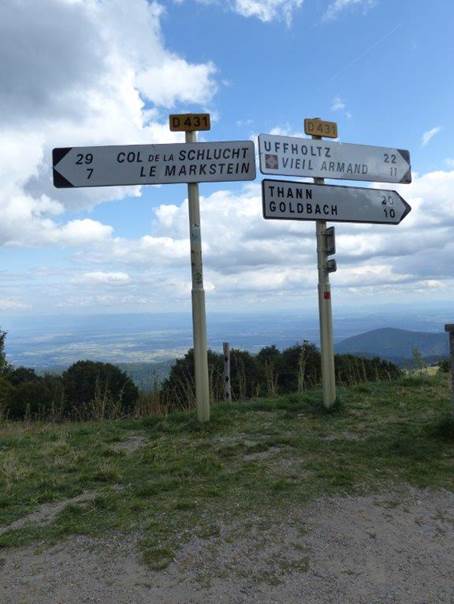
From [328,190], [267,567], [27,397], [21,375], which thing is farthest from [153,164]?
[21,375]

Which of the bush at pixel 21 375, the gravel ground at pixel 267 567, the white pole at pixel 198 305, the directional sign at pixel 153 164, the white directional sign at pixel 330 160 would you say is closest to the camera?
the gravel ground at pixel 267 567

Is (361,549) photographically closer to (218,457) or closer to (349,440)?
(218,457)

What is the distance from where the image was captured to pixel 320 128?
7.12 metres

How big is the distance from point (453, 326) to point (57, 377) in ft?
66.8

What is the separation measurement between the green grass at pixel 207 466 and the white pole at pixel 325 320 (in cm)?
28

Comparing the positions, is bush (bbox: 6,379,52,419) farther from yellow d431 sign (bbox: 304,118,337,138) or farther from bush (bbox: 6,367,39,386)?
yellow d431 sign (bbox: 304,118,337,138)

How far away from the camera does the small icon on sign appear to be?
21.4 ft

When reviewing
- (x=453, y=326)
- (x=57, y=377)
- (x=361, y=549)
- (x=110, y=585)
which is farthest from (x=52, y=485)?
(x=57, y=377)

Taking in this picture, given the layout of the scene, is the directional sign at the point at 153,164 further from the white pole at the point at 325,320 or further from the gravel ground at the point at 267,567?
the gravel ground at the point at 267,567

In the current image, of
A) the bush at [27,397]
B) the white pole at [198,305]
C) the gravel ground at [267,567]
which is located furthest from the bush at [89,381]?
the gravel ground at [267,567]

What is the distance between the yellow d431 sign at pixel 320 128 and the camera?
7.08 metres

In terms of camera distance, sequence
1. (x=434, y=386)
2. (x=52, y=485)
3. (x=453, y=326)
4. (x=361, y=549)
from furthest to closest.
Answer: (x=434, y=386) → (x=453, y=326) → (x=52, y=485) → (x=361, y=549)

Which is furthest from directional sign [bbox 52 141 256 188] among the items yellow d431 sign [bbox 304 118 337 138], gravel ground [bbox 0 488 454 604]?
gravel ground [bbox 0 488 454 604]

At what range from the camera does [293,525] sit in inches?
130
